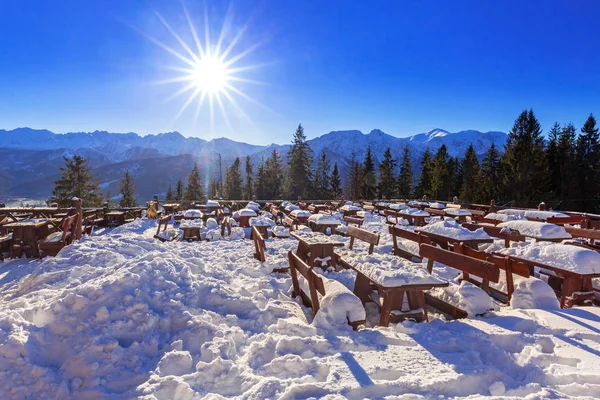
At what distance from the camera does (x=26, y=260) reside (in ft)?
24.1

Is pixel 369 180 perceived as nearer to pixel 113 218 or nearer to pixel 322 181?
pixel 322 181

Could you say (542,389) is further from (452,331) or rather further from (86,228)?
(86,228)

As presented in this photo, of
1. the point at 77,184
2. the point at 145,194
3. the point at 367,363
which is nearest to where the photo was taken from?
the point at 367,363

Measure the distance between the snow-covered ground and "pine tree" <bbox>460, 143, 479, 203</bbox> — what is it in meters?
37.1

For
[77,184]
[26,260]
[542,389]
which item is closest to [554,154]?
[542,389]

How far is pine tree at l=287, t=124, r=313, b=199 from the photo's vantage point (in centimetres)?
4038

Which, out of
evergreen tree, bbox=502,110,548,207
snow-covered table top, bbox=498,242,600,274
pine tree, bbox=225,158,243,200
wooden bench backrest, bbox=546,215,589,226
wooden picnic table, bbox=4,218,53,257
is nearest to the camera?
snow-covered table top, bbox=498,242,600,274

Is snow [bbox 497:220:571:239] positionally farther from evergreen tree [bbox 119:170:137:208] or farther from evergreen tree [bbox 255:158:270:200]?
evergreen tree [bbox 119:170:137:208]

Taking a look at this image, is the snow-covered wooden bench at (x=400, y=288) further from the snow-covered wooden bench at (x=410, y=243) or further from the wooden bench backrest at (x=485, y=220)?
the wooden bench backrest at (x=485, y=220)

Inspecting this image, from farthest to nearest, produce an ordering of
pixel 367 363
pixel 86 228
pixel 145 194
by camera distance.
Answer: pixel 145 194, pixel 86 228, pixel 367 363

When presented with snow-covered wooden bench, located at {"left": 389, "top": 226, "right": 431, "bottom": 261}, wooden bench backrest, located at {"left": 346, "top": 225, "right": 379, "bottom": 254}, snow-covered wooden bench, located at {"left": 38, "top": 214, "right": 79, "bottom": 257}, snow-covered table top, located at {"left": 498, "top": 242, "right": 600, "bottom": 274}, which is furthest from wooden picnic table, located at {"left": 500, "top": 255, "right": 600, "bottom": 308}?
snow-covered wooden bench, located at {"left": 38, "top": 214, "right": 79, "bottom": 257}

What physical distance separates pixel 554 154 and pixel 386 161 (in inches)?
723

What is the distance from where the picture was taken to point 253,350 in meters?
3.04

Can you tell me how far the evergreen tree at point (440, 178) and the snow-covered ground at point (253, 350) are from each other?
40091 mm
